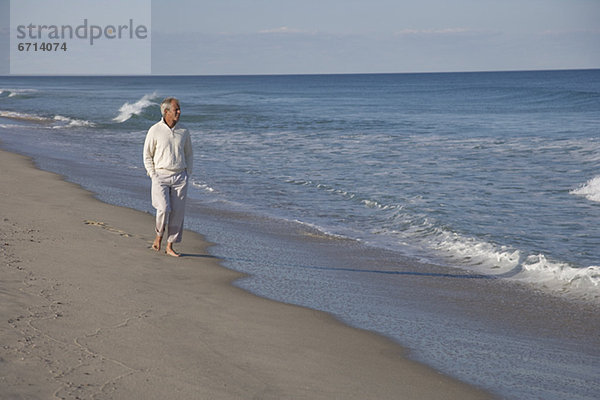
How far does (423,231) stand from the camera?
31.1 ft

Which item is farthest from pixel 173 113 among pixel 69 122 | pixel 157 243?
pixel 69 122

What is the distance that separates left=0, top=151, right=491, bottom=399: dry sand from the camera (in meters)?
3.82

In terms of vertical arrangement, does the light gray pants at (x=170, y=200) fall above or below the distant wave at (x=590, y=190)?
above

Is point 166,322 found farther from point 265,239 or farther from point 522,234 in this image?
point 522,234

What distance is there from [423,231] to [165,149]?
13.3 feet

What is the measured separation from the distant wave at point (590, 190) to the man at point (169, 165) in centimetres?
771

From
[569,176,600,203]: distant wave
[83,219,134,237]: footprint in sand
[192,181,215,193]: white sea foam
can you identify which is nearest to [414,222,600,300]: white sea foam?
[83,219,134,237]: footprint in sand

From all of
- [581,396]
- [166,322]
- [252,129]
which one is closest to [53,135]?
[252,129]

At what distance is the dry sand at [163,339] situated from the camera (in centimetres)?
382

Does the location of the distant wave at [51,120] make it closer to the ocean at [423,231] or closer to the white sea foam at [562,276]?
the ocean at [423,231]

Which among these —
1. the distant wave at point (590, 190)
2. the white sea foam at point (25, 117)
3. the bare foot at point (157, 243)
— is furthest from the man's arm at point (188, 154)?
the white sea foam at point (25, 117)

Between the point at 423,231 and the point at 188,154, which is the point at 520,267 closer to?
the point at 423,231

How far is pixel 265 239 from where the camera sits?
8.74 metres

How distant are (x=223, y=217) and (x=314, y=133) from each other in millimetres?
16218
